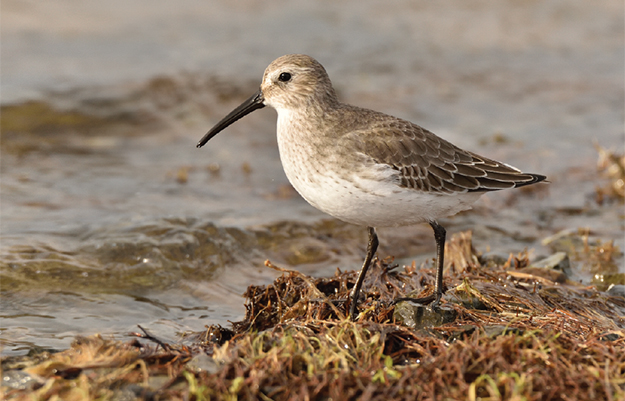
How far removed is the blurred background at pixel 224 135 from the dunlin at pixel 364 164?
6.97ft

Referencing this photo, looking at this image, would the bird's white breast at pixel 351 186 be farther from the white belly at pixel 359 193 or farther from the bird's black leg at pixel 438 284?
the bird's black leg at pixel 438 284

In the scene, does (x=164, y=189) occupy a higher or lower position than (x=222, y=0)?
lower

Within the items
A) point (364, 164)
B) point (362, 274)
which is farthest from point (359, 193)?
point (362, 274)

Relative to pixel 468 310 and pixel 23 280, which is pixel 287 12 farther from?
pixel 468 310

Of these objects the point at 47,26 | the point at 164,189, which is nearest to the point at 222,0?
the point at 47,26

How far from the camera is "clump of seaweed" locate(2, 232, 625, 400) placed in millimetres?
4051

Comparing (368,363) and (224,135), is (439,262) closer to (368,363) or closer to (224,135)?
(368,363)

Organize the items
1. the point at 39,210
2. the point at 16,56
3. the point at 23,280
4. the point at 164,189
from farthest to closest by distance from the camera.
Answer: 1. the point at 16,56
2. the point at 164,189
3. the point at 39,210
4. the point at 23,280

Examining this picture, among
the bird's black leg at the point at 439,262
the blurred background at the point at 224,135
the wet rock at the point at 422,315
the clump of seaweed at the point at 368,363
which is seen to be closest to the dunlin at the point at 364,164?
the bird's black leg at the point at 439,262

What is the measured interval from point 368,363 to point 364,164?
169cm

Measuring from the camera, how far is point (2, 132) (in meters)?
12.8

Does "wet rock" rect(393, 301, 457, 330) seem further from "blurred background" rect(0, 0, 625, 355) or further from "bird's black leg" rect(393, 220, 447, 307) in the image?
"blurred background" rect(0, 0, 625, 355)

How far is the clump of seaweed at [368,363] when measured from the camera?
4.05 metres

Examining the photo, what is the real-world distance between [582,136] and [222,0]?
457 inches
